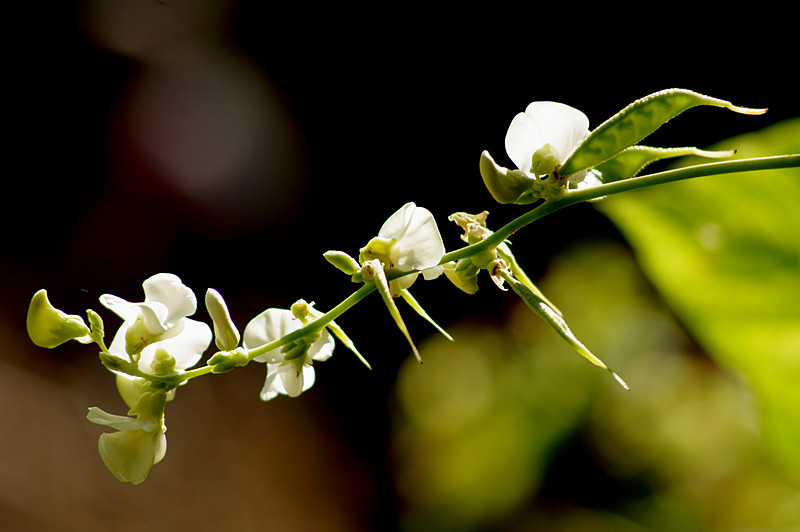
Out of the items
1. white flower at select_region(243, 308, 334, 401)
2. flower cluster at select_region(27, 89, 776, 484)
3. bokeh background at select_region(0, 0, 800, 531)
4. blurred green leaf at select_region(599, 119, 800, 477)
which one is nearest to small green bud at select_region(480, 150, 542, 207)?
flower cluster at select_region(27, 89, 776, 484)

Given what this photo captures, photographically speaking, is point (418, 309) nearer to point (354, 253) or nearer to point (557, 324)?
point (557, 324)

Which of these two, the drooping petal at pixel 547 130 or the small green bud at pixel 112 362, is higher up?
the drooping petal at pixel 547 130

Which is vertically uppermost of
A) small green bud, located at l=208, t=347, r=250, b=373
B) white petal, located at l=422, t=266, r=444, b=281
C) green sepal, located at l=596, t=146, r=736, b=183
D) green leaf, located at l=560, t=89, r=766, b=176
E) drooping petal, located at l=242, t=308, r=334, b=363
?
green leaf, located at l=560, t=89, r=766, b=176

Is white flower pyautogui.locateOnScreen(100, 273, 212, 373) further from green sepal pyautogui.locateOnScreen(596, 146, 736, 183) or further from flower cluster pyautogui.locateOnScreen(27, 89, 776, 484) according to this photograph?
green sepal pyautogui.locateOnScreen(596, 146, 736, 183)

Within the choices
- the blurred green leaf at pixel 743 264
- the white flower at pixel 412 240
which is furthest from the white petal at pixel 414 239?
the blurred green leaf at pixel 743 264

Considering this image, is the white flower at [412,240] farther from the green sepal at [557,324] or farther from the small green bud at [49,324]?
the small green bud at [49,324]

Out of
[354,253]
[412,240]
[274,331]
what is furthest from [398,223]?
[354,253]
